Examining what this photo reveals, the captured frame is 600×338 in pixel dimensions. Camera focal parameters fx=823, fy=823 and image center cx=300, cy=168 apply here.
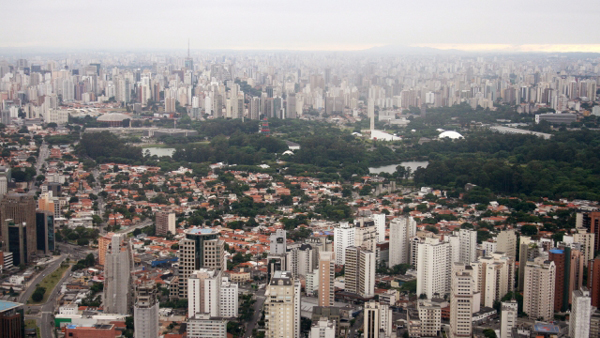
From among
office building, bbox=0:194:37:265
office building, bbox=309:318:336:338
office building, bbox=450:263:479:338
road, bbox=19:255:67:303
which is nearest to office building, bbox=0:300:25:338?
road, bbox=19:255:67:303

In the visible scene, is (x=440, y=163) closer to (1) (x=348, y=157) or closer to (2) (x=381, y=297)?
(1) (x=348, y=157)

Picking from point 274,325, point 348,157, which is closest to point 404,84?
point 348,157

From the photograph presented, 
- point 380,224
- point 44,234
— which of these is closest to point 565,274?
point 380,224

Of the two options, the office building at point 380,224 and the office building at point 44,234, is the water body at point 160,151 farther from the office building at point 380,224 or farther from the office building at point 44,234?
the office building at point 380,224

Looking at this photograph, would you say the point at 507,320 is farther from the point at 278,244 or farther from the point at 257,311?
the point at 278,244

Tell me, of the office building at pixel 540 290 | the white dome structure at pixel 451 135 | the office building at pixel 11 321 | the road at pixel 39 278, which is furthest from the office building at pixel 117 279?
the white dome structure at pixel 451 135

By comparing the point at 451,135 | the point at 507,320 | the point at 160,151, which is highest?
the point at 451,135

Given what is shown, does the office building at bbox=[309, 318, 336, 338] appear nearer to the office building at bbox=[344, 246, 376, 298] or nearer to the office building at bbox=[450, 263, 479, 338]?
the office building at bbox=[450, 263, 479, 338]
